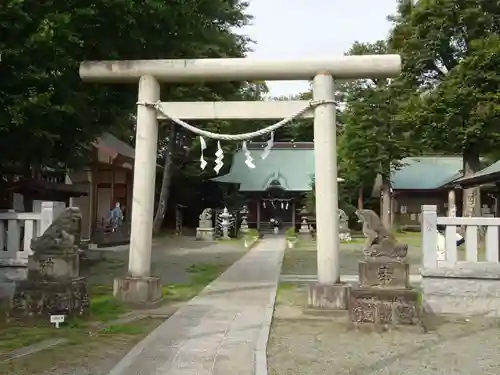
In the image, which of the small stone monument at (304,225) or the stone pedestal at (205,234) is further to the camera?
the small stone monument at (304,225)

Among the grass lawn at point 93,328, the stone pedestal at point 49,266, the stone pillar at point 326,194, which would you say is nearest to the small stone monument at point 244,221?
the grass lawn at point 93,328

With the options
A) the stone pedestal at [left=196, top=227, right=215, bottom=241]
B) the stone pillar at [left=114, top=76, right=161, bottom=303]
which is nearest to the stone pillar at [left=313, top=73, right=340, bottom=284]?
the stone pillar at [left=114, top=76, right=161, bottom=303]

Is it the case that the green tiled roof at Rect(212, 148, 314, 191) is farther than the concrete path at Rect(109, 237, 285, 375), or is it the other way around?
the green tiled roof at Rect(212, 148, 314, 191)

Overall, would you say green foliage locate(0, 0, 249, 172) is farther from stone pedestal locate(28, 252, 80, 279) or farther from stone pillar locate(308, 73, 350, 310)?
stone pillar locate(308, 73, 350, 310)

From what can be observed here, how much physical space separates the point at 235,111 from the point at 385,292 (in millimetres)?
4323

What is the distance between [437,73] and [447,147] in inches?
169

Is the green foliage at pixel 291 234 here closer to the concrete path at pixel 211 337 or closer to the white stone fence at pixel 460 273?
the concrete path at pixel 211 337

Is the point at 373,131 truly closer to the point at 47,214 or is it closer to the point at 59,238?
the point at 47,214

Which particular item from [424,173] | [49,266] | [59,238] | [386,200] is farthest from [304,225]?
[49,266]

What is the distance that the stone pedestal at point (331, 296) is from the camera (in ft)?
30.3

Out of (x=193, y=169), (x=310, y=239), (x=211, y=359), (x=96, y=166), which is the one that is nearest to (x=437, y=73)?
(x=310, y=239)

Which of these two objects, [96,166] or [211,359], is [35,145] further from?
[96,166]

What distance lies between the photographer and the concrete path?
5.92 metres

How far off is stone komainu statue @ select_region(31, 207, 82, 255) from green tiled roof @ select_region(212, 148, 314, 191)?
27.2 meters
